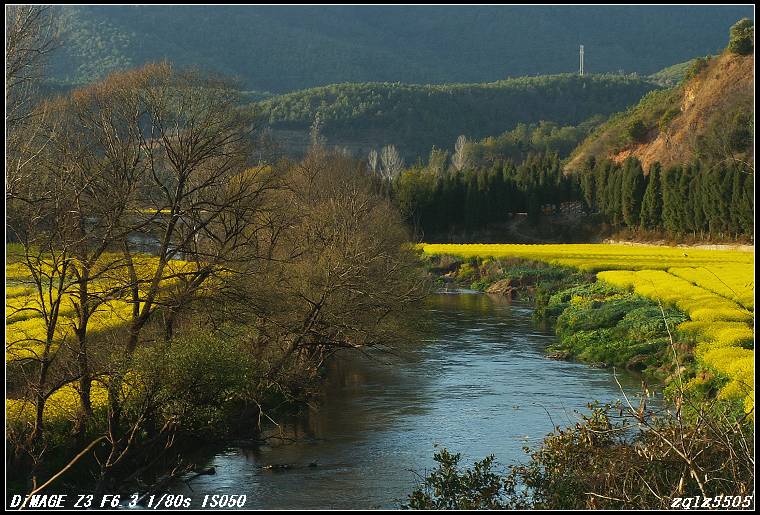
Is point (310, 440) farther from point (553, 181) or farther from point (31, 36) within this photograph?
point (553, 181)

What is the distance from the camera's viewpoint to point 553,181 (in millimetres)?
98000

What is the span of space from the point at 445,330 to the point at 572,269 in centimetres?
1941

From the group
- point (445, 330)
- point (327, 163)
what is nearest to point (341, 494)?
point (445, 330)

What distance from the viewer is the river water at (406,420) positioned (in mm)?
18562

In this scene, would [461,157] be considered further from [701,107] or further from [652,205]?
[652,205]

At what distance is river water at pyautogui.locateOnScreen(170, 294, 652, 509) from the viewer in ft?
60.9

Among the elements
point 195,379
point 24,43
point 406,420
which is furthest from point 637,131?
point 24,43

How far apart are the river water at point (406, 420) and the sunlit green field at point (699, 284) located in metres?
2.90

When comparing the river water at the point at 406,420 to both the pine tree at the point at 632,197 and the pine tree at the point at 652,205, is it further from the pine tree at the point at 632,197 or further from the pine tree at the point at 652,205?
the pine tree at the point at 632,197

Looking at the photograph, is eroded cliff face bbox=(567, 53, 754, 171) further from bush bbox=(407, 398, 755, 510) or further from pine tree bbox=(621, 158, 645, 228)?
bush bbox=(407, 398, 755, 510)

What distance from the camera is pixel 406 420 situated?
24016 mm

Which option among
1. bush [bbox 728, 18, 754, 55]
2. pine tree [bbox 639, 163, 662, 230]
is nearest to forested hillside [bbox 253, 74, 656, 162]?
bush [bbox 728, 18, 754, 55]

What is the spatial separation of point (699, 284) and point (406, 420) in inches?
948

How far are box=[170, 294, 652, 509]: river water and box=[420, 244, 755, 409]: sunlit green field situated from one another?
2.90 m
